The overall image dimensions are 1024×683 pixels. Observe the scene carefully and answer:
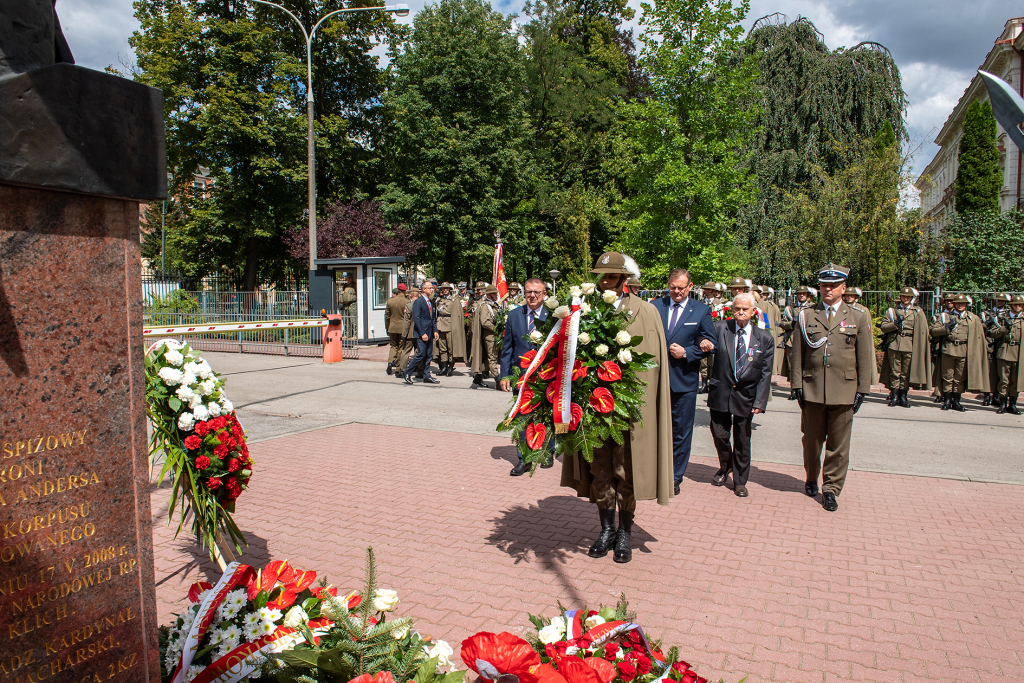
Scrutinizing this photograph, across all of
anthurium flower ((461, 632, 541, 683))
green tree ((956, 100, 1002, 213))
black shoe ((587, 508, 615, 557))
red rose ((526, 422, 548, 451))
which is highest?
green tree ((956, 100, 1002, 213))

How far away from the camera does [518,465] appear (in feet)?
23.6

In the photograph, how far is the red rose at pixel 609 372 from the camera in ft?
13.7

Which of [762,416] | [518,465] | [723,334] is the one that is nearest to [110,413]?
[518,465]

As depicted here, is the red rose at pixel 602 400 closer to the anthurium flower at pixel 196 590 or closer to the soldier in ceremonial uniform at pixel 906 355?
the anthurium flower at pixel 196 590

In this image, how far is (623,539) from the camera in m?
4.82

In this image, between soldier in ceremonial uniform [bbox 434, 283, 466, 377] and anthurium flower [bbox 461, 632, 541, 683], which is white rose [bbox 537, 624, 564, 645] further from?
soldier in ceremonial uniform [bbox 434, 283, 466, 377]

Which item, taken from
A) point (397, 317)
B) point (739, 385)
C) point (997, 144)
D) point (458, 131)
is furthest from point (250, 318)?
point (997, 144)

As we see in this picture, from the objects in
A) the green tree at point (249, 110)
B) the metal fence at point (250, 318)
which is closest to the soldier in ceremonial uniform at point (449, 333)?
the metal fence at point (250, 318)

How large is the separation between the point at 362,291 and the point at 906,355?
1493 cm

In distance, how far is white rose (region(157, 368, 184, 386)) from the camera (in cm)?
386

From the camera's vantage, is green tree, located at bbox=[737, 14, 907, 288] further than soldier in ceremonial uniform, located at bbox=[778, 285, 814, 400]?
Yes

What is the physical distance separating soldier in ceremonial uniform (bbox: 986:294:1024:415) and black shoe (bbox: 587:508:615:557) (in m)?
10.2

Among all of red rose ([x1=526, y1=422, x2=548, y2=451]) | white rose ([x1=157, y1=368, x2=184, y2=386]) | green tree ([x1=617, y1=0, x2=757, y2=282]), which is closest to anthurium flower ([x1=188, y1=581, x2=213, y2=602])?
white rose ([x1=157, y1=368, x2=184, y2=386])

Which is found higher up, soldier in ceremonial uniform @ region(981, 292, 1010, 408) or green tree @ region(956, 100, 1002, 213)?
green tree @ region(956, 100, 1002, 213)
